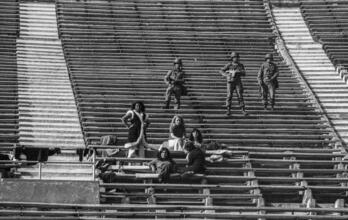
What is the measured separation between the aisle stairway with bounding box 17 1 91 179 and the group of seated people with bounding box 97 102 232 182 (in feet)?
3.32

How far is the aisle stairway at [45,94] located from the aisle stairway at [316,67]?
7359mm

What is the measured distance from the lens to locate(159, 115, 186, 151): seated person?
31.0m

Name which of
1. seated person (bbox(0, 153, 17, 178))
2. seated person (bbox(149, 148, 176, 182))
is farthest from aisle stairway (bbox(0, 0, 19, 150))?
seated person (bbox(149, 148, 176, 182))

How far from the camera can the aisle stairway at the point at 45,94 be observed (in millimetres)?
32250

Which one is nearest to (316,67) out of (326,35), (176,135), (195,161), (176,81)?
(326,35)

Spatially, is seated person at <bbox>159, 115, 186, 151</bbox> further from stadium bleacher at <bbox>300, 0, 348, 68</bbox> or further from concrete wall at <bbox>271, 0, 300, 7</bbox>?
concrete wall at <bbox>271, 0, 300, 7</bbox>

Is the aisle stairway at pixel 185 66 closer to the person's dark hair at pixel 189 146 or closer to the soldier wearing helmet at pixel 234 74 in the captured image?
the soldier wearing helmet at pixel 234 74

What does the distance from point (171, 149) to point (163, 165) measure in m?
1.80

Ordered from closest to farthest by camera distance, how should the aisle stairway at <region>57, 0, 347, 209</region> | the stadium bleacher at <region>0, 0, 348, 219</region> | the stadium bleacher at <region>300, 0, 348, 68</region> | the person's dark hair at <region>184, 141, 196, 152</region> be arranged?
the stadium bleacher at <region>0, 0, 348, 219</region> → the person's dark hair at <region>184, 141, 196, 152</region> → the aisle stairway at <region>57, 0, 347, 209</region> → the stadium bleacher at <region>300, 0, 348, 68</region>

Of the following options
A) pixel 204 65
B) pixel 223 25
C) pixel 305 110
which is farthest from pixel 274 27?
pixel 305 110

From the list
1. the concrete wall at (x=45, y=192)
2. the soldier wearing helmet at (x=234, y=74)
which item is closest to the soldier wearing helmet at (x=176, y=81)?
the soldier wearing helmet at (x=234, y=74)

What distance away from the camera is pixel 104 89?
37.9m

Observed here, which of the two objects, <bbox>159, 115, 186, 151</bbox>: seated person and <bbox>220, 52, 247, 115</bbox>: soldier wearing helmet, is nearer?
<bbox>159, 115, 186, 151</bbox>: seated person

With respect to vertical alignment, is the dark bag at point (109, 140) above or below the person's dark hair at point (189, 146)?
above
